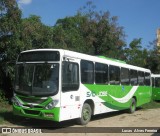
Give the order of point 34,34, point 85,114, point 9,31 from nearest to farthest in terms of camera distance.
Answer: point 85,114 → point 9,31 → point 34,34

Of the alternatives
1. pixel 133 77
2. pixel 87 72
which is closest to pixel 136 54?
pixel 133 77

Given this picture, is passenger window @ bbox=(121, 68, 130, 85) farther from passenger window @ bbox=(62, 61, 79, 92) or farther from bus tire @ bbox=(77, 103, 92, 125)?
passenger window @ bbox=(62, 61, 79, 92)

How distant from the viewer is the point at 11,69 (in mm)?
16828

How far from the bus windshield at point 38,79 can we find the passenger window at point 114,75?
4.79 meters

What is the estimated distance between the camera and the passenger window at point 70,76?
11.9 metres

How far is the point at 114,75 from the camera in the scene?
16.5 meters

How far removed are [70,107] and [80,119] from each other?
3.48 ft

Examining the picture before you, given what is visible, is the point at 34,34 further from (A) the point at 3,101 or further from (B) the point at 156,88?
(B) the point at 156,88

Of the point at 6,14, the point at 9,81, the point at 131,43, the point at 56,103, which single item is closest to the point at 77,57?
the point at 56,103

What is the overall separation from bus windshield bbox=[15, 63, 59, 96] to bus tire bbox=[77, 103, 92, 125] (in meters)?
2.12

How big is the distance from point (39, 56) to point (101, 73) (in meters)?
3.71

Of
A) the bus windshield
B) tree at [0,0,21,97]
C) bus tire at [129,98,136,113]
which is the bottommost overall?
bus tire at [129,98,136,113]

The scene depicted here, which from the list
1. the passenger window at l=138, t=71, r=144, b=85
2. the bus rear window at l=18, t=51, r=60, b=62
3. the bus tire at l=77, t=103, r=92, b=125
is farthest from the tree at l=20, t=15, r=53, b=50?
the passenger window at l=138, t=71, r=144, b=85

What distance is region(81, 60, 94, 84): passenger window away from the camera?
13234 millimetres
